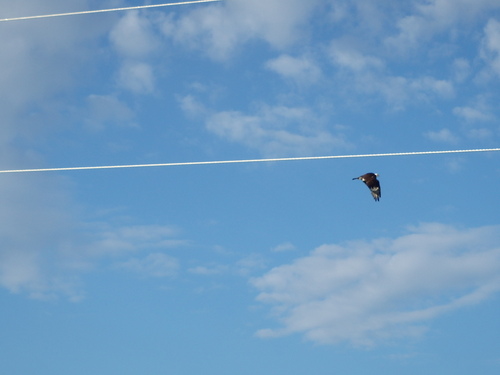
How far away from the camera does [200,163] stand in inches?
1003

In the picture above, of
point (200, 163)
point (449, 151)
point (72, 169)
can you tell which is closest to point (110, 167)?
point (72, 169)

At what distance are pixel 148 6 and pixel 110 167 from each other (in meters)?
5.63

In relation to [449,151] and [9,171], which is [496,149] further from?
[9,171]

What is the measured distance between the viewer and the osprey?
28844 mm

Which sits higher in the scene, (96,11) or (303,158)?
(96,11)

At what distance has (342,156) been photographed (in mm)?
24578

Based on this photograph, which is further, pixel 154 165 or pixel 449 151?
pixel 154 165

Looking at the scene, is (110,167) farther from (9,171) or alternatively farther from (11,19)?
(11,19)

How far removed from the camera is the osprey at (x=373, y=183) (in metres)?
28.8

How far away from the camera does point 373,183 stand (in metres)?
29.0

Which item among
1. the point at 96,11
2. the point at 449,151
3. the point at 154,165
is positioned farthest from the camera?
the point at 96,11

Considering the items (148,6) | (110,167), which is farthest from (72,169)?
(148,6)

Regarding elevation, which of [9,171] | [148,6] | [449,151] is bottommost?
[449,151]

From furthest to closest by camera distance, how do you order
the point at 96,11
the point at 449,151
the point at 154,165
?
the point at 96,11, the point at 154,165, the point at 449,151
